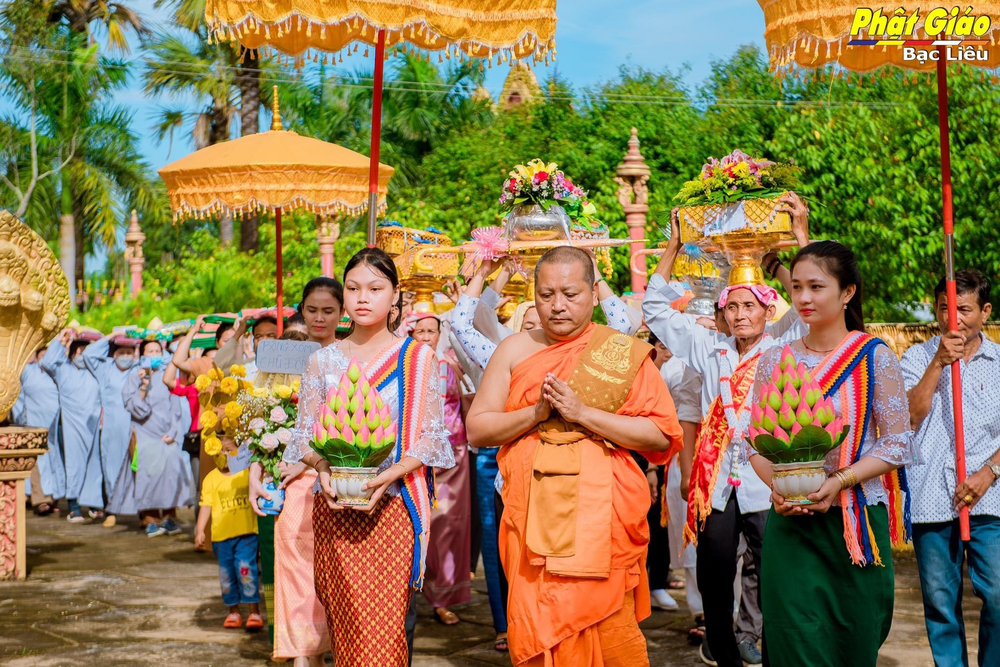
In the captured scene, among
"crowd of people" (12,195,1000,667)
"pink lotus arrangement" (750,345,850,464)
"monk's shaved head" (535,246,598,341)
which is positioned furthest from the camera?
"monk's shaved head" (535,246,598,341)

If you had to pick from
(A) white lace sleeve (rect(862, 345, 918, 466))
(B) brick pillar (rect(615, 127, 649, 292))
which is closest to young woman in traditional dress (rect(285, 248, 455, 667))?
(A) white lace sleeve (rect(862, 345, 918, 466))

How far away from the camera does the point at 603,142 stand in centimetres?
1984

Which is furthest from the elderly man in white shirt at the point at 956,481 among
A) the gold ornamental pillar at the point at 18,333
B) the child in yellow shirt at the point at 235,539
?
the gold ornamental pillar at the point at 18,333

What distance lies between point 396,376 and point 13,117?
29339 millimetres

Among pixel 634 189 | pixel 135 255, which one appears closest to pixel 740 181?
pixel 634 189

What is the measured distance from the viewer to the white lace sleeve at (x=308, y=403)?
15.1ft

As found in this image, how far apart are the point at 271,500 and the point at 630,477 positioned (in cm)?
240

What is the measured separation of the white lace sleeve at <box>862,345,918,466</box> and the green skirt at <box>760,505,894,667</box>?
0.22 meters

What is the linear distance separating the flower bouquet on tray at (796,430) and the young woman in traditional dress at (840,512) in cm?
8

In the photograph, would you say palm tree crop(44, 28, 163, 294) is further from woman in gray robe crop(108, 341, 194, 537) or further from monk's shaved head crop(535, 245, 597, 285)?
monk's shaved head crop(535, 245, 597, 285)

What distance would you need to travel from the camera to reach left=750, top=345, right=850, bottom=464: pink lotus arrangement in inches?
146

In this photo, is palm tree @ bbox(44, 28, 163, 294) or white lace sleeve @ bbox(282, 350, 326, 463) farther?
palm tree @ bbox(44, 28, 163, 294)

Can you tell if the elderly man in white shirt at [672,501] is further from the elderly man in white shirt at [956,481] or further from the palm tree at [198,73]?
the palm tree at [198,73]

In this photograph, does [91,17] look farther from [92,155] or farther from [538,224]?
[538,224]
